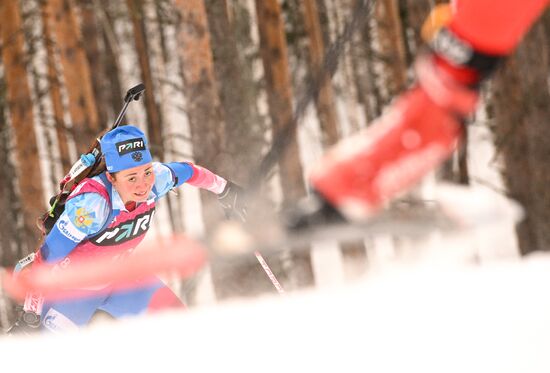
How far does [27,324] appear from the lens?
4.25 meters

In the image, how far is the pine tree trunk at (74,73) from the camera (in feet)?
29.7

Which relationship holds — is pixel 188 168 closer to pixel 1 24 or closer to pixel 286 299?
pixel 286 299

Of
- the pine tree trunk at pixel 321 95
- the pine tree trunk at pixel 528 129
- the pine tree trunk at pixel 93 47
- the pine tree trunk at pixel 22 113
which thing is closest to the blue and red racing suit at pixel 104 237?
the pine tree trunk at pixel 528 129

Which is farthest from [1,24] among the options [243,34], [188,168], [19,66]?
[243,34]

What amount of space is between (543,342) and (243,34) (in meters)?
13.8

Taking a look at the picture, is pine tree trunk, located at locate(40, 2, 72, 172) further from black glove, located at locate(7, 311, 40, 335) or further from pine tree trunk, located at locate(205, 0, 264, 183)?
black glove, located at locate(7, 311, 40, 335)

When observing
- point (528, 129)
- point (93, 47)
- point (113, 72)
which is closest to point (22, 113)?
point (93, 47)

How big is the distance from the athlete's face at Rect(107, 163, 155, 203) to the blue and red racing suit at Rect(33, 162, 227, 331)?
5 centimetres

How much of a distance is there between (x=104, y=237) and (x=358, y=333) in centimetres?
233

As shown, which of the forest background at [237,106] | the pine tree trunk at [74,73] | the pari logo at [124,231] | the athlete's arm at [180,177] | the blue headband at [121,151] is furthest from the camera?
the pine tree trunk at [74,73]

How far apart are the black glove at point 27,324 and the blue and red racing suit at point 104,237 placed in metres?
0.24

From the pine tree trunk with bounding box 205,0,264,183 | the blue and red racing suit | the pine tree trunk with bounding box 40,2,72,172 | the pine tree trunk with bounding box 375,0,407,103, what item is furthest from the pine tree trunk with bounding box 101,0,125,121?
the blue and red racing suit

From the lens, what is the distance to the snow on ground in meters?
2.27

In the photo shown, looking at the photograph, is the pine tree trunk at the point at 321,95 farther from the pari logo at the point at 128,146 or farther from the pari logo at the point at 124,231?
the pari logo at the point at 128,146
